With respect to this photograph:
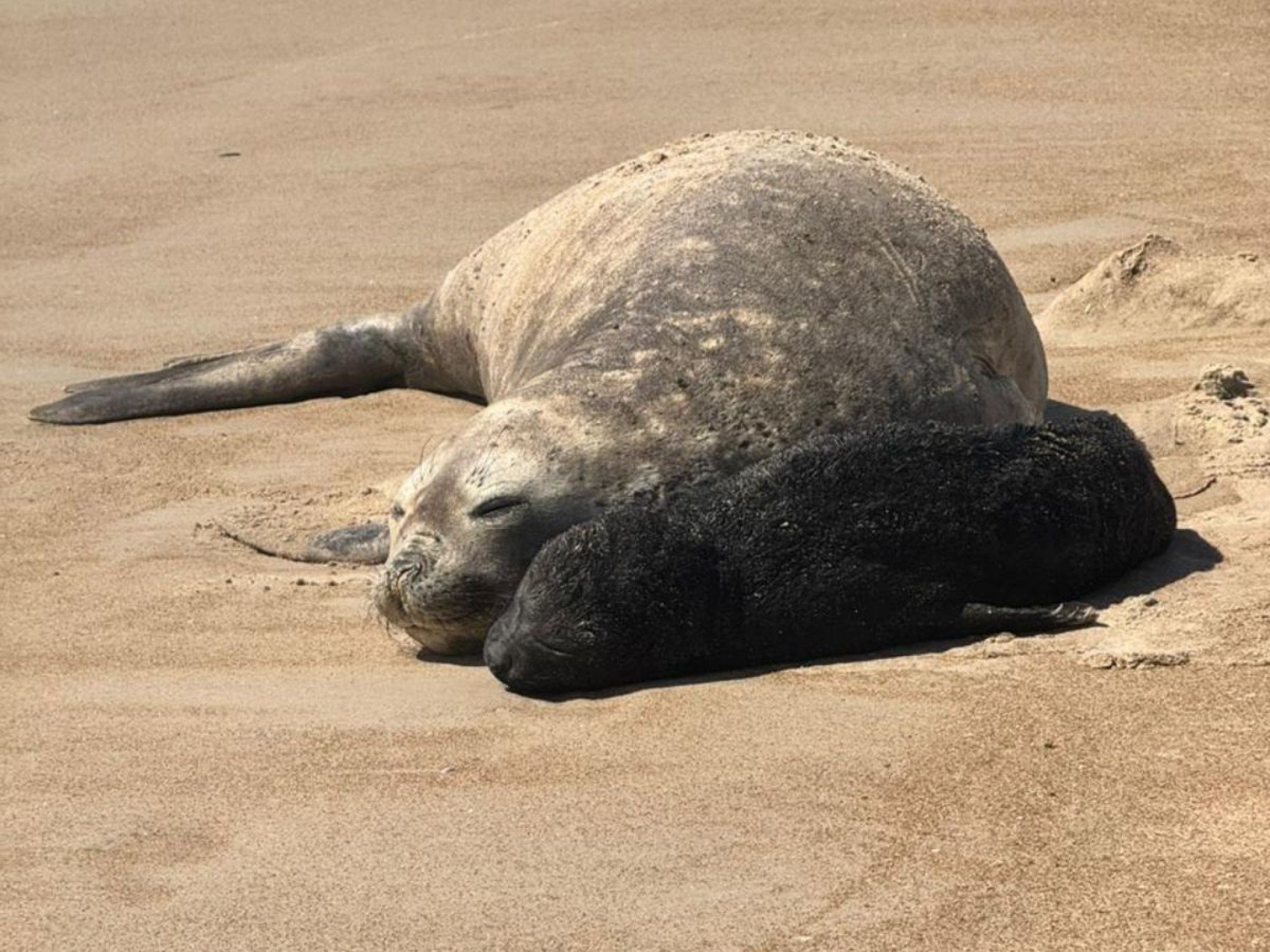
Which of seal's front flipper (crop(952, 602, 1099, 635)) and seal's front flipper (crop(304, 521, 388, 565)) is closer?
seal's front flipper (crop(952, 602, 1099, 635))

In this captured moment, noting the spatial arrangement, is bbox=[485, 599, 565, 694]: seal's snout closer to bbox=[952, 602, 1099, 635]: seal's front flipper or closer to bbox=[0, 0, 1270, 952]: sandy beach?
bbox=[0, 0, 1270, 952]: sandy beach

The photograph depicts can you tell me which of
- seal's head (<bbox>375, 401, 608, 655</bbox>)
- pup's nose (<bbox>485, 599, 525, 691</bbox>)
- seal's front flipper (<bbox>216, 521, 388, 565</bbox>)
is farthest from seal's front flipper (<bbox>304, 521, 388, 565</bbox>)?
pup's nose (<bbox>485, 599, 525, 691</bbox>)

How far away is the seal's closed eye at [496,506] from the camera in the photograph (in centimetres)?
592

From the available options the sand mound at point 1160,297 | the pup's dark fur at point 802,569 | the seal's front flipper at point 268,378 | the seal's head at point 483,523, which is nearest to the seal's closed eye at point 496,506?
the seal's head at point 483,523

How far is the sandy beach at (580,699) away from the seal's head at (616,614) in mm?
110

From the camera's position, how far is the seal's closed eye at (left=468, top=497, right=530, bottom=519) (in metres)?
5.92

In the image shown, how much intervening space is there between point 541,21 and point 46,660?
9786 millimetres

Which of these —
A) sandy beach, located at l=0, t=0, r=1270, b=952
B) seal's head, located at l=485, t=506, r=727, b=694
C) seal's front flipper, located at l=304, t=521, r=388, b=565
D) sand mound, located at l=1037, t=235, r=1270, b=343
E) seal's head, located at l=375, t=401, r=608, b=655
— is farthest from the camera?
sand mound, located at l=1037, t=235, r=1270, b=343

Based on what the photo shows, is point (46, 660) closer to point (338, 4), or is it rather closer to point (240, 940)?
point (240, 940)

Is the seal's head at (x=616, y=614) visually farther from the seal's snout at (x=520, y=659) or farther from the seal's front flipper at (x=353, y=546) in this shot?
the seal's front flipper at (x=353, y=546)

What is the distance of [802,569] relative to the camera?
560 cm

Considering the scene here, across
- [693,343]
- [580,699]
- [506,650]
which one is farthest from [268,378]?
[580,699]

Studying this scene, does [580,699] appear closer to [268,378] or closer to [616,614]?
[616,614]

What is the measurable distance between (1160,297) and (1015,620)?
379cm
